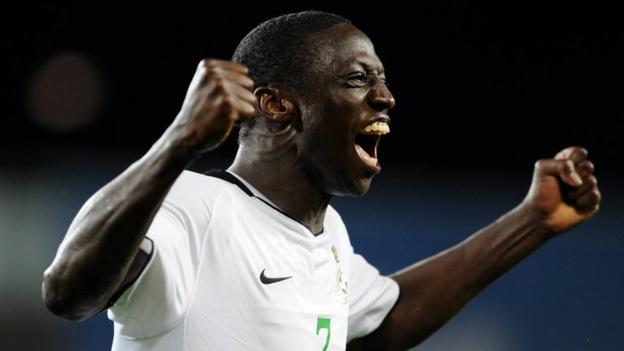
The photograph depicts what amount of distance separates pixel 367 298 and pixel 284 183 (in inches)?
17.0

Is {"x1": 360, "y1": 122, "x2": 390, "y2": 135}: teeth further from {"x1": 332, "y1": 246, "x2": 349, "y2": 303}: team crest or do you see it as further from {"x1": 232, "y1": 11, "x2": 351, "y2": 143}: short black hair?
{"x1": 332, "y1": 246, "x2": 349, "y2": 303}: team crest

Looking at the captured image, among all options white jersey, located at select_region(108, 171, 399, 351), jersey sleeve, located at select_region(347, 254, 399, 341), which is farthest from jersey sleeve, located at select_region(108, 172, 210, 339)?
jersey sleeve, located at select_region(347, 254, 399, 341)

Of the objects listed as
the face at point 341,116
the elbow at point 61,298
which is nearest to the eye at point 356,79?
the face at point 341,116

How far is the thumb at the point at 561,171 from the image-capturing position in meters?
2.26

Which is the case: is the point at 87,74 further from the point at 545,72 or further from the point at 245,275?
the point at 245,275

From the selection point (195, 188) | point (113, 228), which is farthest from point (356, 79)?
point (113, 228)

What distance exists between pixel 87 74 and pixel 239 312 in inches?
93.0

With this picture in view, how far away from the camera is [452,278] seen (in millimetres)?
2541

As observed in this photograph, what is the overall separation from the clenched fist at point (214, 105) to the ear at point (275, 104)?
24.3 inches

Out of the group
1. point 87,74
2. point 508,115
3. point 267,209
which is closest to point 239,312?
point 267,209

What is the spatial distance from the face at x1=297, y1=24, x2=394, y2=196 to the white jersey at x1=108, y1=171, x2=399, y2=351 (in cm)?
14

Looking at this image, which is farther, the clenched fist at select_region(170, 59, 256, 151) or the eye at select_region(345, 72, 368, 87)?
the eye at select_region(345, 72, 368, 87)

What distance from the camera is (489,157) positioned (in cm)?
445

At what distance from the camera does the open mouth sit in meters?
2.26
